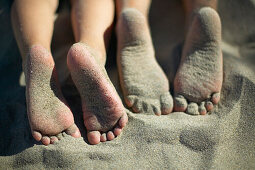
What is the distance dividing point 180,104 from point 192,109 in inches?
2.4

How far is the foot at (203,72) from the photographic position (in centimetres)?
116

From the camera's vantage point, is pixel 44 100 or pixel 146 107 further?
pixel 146 107

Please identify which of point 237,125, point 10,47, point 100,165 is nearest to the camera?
point 100,165

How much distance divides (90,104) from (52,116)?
0.53 ft

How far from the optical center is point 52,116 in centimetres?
104

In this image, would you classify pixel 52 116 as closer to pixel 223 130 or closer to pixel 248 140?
pixel 223 130

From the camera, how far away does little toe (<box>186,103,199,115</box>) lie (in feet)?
3.83

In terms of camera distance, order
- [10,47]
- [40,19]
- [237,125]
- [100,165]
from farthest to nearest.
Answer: [10,47] < [40,19] < [237,125] < [100,165]

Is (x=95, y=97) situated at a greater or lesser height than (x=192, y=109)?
greater

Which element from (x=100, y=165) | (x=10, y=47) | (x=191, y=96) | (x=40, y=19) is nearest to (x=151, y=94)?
(x=191, y=96)

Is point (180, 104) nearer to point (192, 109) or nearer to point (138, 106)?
point (192, 109)

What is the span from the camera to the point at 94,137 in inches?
42.3

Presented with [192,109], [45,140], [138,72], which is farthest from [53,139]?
[192,109]

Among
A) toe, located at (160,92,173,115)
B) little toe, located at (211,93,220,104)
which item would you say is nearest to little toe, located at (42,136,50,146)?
toe, located at (160,92,173,115)
